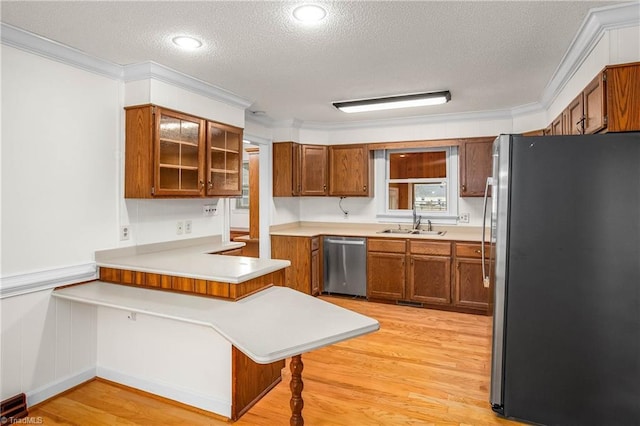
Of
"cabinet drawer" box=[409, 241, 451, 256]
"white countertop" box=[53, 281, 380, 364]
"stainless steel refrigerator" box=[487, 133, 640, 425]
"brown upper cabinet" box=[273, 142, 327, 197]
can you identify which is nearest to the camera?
"white countertop" box=[53, 281, 380, 364]

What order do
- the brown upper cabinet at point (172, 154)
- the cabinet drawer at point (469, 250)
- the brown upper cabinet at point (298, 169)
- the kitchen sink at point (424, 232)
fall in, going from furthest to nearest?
the brown upper cabinet at point (298, 169) → the kitchen sink at point (424, 232) → the cabinet drawer at point (469, 250) → the brown upper cabinet at point (172, 154)

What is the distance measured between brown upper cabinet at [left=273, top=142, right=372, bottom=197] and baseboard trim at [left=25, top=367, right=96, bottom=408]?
297 cm

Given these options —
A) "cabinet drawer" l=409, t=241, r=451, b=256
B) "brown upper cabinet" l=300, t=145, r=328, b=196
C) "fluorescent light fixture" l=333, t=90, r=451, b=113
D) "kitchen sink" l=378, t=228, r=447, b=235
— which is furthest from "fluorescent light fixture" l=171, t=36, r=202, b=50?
"kitchen sink" l=378, t=228, r=447, b=235

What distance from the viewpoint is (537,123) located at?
4109 millimetres

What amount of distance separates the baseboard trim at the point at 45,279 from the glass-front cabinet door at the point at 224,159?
1.13 m

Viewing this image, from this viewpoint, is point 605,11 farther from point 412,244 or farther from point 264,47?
point 412,244

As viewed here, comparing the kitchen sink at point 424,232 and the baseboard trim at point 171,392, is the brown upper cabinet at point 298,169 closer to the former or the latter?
the kitchen sink at point 424,232

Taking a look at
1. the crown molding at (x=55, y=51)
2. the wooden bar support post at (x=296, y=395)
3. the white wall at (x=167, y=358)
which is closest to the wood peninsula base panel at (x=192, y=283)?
the white wall at (x=167, y=358)

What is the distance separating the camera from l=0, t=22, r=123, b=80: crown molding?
2244 millimetres

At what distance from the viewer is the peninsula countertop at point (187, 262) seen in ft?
7.53

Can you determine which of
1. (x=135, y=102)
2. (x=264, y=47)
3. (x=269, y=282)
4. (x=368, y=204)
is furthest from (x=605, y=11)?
(x=368, y=204)

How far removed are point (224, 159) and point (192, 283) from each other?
1.52 meters

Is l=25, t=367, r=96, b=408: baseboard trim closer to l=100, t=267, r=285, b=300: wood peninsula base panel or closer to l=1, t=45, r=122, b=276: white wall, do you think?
l=100, t=267, r=285, b=300: wood peninsula base panel

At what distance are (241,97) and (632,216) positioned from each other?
3.26m
